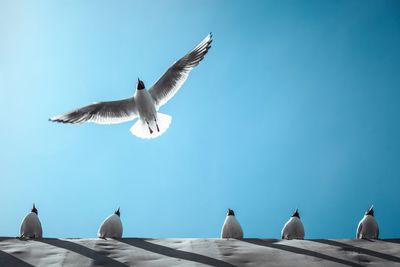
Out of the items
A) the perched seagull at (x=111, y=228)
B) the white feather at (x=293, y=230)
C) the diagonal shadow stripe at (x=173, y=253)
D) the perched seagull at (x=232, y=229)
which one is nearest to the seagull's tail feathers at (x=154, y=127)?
the perched seagull at (x=232, y=229)

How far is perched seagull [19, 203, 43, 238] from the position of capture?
29.0ft

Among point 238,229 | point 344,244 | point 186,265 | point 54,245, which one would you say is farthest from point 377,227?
point 54,245

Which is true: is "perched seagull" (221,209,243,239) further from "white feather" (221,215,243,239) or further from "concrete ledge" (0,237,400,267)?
"concrete ledge" (0,237,400,267)

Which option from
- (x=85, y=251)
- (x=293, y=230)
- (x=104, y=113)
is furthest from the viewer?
(x=104, y=113)

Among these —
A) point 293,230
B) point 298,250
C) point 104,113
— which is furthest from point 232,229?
point 104,113

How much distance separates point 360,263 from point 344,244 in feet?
2.88

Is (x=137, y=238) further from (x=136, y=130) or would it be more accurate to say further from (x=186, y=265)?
(x=136, y=130)

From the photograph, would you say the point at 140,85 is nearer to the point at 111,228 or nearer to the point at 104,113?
the point at 104,113

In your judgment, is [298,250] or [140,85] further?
[140,85]

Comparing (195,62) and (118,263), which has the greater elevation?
(195,62)

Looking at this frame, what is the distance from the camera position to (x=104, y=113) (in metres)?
13.0

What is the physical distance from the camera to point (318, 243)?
7820mm

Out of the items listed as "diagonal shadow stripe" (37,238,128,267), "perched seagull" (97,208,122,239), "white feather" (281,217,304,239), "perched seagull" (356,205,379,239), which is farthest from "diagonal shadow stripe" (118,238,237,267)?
"perched seagull" (356,205,379,239)

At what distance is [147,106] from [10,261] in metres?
6.63
